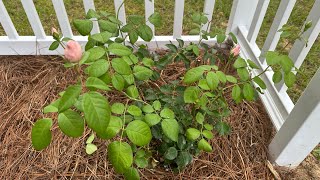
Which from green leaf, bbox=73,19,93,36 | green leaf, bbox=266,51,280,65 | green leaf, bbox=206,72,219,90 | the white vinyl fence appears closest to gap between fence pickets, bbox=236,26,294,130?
the white vinyl fence

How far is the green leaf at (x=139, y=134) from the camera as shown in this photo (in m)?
0.69

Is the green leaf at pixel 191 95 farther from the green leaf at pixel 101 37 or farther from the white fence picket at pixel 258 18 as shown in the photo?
the white fence picket at pixel 258 18

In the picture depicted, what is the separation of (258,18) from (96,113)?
111cm

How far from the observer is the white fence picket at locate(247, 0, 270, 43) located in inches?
53.8

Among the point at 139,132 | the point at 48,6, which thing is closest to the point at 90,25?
the point at 139,132

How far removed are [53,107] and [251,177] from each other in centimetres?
82

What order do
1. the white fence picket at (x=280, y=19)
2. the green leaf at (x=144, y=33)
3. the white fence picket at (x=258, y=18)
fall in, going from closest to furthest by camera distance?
the green leaf at (x=144, y=33) < the white fence picket at (x=280, y=19) < the white fence picket at (x=258, y=18)

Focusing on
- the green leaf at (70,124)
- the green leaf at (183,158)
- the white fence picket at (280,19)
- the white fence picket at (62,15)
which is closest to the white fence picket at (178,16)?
the white fence picket at (280,19)

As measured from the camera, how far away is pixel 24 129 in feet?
4.29

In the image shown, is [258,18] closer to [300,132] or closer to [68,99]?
[300,132]

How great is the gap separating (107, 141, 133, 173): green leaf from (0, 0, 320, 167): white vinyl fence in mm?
536

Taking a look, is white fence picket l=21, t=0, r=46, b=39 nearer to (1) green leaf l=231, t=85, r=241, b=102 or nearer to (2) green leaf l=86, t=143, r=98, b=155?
(2) green leaf l=86, t=143, r=98, b=155

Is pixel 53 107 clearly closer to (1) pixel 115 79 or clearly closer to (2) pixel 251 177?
(1) pixel 115 79

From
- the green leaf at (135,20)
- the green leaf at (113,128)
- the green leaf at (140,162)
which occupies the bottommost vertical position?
the green leaf at (140,162)
